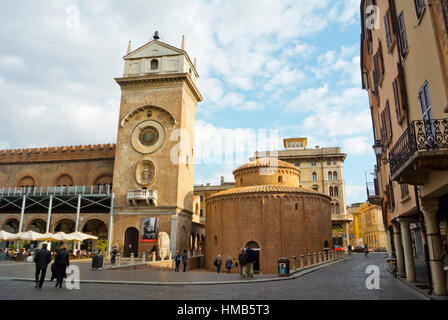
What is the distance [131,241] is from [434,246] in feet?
96.0

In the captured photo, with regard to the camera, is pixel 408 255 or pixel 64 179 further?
pixel 64 179

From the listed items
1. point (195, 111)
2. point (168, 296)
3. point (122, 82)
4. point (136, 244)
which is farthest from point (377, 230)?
point (168, 296)

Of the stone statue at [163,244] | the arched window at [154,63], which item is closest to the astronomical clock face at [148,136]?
the arched window at [154,63]

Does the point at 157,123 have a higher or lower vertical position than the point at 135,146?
higher

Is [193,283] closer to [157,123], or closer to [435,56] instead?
[435,56]

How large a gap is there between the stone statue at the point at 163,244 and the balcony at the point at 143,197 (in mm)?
3914

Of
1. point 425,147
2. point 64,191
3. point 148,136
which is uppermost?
point 148,136

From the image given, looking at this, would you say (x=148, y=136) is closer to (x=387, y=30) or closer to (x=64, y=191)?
(x=64, y=191)

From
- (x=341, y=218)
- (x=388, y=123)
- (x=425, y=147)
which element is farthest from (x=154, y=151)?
(x=341, y=218)

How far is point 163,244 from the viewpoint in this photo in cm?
3061

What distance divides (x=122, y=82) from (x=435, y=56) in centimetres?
3465

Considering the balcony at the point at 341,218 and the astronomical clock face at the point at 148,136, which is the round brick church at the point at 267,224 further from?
the balcony at the point at 341,218

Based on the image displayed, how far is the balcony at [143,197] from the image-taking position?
33594 mm
